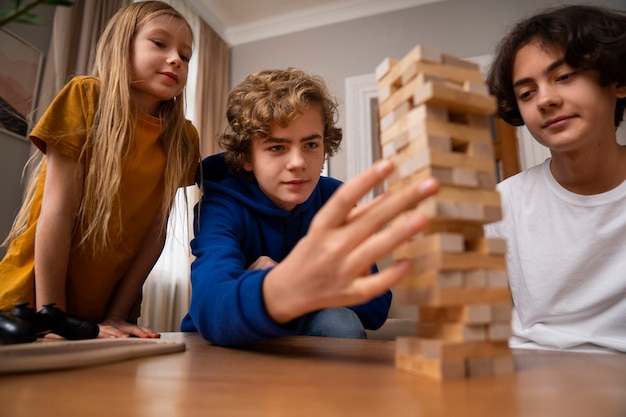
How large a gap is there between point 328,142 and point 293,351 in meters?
0.80

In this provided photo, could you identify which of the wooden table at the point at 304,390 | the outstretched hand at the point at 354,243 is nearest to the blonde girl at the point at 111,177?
the wooden table at the point at 304,390

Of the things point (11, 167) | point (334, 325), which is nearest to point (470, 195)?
point (334, 325)

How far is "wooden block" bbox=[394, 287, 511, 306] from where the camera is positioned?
473 mm

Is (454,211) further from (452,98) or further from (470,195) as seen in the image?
(452,98)

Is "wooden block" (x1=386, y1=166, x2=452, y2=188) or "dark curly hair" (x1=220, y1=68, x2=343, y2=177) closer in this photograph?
"wooden block" (x1=386, y1=166, x2=452, y2=188)

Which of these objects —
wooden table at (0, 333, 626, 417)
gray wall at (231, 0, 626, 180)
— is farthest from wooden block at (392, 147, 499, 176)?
gray wall at (231, 0, 626, 180)

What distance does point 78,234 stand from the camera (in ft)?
3.73

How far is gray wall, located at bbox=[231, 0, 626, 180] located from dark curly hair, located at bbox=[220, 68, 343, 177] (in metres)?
2.32

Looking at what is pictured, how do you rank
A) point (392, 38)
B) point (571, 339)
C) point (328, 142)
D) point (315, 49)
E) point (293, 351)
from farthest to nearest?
point (315, 49), point (392, 38), point (328, 142), point (571, 339), point (293, 351)

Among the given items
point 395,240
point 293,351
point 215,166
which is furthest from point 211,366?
point 215,166

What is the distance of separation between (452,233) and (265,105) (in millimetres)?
746

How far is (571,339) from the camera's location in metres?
1.03

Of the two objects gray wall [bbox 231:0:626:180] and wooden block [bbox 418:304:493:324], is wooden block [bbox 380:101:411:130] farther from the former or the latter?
gray wall [bbox 231:0:626:180]

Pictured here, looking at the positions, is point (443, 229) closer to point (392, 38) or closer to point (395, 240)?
point (395, 240)
